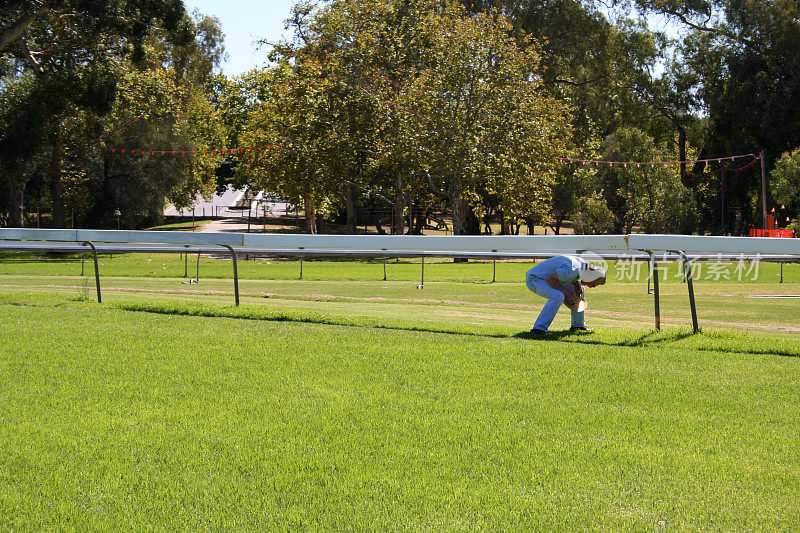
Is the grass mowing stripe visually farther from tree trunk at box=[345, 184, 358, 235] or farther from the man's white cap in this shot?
tree trunk at box=[345, 184, 358, 235]

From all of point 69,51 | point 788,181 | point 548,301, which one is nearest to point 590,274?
point 548,301

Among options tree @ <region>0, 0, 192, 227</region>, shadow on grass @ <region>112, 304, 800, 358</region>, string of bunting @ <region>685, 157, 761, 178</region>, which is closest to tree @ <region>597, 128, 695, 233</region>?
string of bunting @ <region>685, 157, 761, 178</region>

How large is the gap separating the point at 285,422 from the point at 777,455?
10.0 feet

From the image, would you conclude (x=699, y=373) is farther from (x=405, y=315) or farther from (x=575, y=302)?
(x=405, y=315)

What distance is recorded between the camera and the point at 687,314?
433 inches

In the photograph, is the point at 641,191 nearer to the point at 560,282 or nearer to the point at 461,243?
the point at 461,243

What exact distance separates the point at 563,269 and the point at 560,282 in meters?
0.16

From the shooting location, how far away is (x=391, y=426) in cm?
495

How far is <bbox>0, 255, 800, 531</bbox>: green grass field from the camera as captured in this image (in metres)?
3.67

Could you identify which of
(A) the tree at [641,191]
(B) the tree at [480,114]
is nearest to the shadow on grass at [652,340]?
(B) the tree at [480,114]

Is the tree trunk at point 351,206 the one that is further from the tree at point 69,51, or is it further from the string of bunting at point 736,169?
the string of bunting at point 736,169

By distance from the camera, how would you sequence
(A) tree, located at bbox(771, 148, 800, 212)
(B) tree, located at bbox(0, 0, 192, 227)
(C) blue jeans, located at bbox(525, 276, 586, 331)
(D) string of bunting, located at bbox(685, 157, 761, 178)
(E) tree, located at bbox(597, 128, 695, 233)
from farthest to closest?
(D) string of bunting, located at bbox(685, 157, 761, 178) < (E) tree, located at bbox(597, 128, 695, 233) < (A) tree, located at bbox(771, 148, 800, 212) < (B) tree, located at bbox(0, 0, 192, 227) < (C) blue jeans, located at bbox(525, 276, 586, 331)

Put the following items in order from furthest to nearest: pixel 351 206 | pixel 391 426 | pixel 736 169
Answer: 1. pixel 351 206
2. pixel 736 169
3. pixel 391 426

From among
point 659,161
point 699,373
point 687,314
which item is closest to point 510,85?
point 659,161
